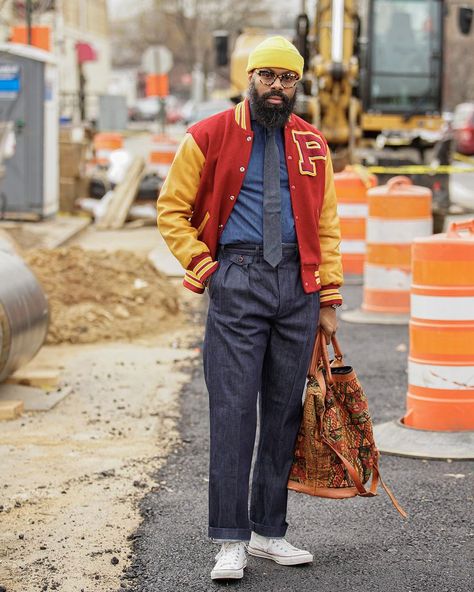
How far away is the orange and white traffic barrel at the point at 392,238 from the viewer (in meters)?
11.4

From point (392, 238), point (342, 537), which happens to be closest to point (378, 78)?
point (392, 238)

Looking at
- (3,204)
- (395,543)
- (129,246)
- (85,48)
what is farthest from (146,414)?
(85,48)

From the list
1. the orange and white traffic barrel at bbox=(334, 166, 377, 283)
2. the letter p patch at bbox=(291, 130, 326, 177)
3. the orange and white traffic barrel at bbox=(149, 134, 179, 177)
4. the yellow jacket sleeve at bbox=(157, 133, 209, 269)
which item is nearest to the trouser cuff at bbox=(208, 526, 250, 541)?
the yellow jacket sleeve at bbox=(157, 133, 209, 269)

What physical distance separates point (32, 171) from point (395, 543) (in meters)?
15.0

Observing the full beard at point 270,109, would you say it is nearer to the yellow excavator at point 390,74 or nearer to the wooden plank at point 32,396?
the wooden plank at point 32,396

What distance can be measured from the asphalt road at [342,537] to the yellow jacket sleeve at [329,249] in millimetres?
1051

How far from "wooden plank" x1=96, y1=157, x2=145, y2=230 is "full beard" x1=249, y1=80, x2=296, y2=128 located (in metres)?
15.8

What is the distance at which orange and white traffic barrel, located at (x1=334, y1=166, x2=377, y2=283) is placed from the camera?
1396 centimetres

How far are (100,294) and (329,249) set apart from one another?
645 cm

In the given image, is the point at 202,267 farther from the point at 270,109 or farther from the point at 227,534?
the point at 227,534

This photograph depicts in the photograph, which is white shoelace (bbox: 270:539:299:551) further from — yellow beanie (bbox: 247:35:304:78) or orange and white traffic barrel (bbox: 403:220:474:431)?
orange and white traffic barrel (bbox: 403:220:474:431)

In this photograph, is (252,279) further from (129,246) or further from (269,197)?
(129,246)

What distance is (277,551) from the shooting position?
505 centimetres

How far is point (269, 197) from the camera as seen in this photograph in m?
4.81
